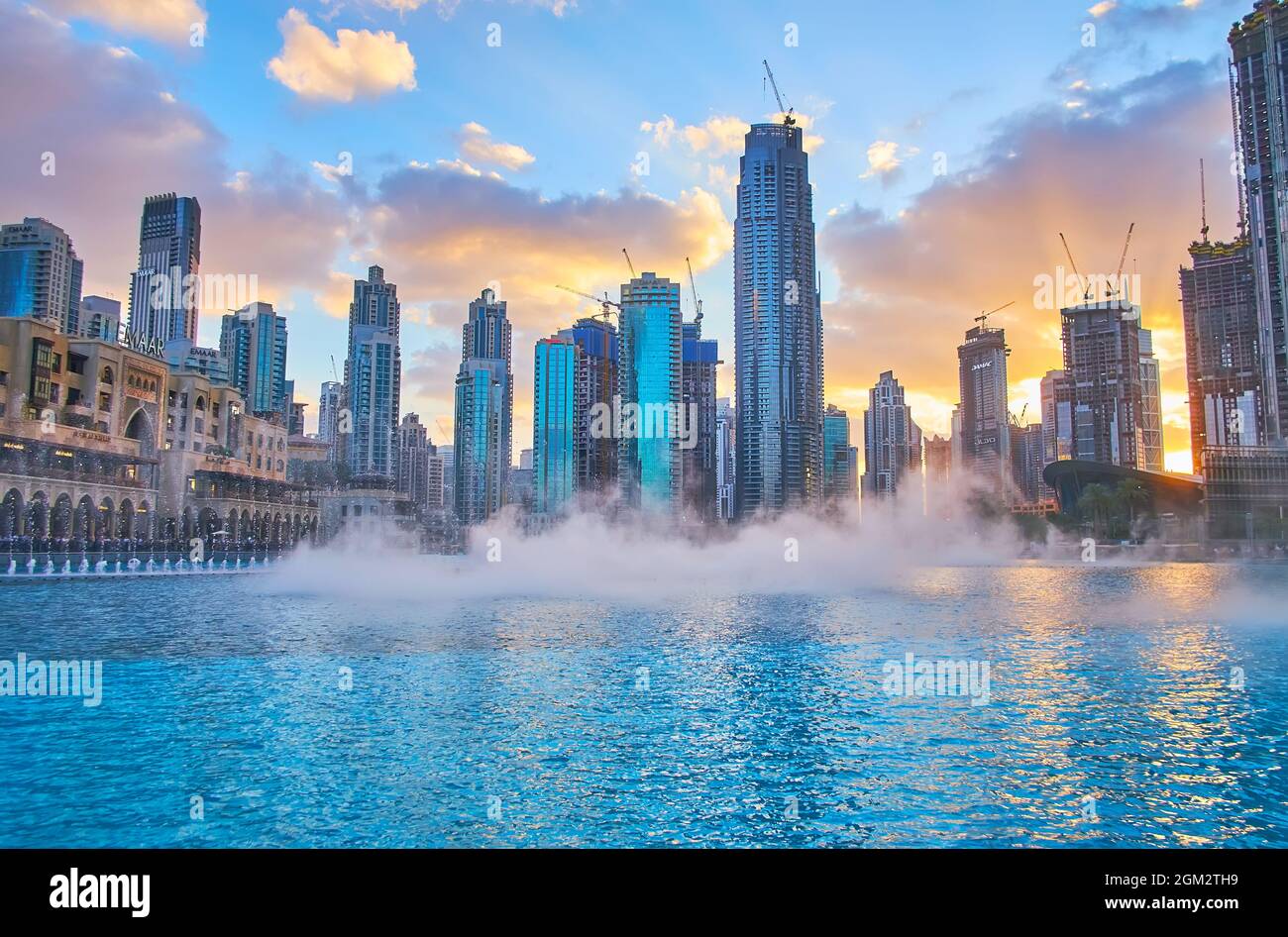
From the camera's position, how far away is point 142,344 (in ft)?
424

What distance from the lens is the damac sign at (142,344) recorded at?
127 metres

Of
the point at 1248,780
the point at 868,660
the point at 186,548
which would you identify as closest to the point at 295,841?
the point at 1248,780

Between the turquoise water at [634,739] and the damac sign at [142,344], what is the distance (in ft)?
307

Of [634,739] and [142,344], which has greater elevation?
[142,344]

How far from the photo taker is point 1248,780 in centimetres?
1897

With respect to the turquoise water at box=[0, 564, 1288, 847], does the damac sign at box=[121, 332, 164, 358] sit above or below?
above

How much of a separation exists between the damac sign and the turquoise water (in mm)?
93534

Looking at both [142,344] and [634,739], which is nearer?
[634,739]

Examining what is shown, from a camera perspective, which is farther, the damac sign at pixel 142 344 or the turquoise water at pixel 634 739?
the damac sign at pixel 142 344

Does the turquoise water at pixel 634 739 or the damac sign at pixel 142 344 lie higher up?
the damac sign at pixel 142 344

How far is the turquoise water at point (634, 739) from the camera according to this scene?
1605cm

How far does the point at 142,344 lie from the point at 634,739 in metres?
135

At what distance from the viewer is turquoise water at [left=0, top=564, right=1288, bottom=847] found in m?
16.0
